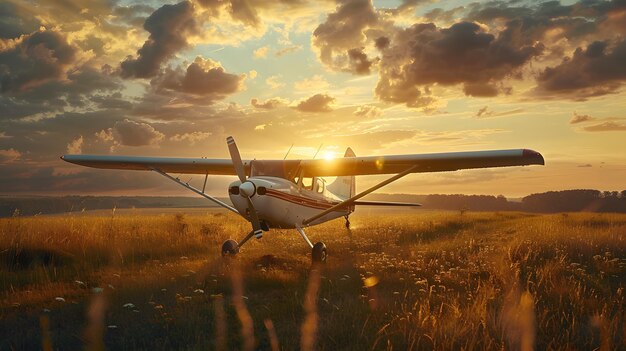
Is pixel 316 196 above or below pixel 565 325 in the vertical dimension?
above

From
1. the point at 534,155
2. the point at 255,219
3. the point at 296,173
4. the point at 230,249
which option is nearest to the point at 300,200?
the point at 296,173

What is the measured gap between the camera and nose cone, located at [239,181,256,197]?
9.90 meters

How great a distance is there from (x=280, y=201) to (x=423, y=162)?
368 cm

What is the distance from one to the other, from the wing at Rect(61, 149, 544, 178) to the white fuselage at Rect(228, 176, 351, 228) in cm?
56

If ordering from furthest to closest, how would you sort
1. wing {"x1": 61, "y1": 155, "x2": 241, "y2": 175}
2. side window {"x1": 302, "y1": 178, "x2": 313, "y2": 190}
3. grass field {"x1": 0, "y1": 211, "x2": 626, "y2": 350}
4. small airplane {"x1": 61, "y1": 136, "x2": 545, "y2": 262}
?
wing {"x1": 61, "y1": 155, "x2": 241, "y2": 175}
side window {"x1": 302, "y1": 178, "x2": 313, "y2": 190}
small airplane {"x1": 61, "y1": 136, "x2": 545, "y2": 262}
grass field {"x1": 0, "y1": 211, "x2": 626, "y2": 350}

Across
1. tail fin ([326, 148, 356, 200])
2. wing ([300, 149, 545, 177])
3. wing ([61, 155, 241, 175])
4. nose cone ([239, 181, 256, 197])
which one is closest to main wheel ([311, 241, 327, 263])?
nose cone ([239, 181, 256, 197])

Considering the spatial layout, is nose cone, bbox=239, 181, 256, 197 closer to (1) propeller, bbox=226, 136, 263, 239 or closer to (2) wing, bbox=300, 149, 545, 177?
(1) propeller, bbox=226, 136, 263, 239

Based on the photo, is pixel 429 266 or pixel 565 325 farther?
pixel 429 266

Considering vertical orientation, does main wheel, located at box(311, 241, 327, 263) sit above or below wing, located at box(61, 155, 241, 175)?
below

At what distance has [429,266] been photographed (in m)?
8.69

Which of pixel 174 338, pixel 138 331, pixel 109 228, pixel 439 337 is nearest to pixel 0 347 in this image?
pixel 138 331

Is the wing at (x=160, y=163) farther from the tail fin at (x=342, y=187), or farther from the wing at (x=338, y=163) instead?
the tail fin at (x=342, y=187)

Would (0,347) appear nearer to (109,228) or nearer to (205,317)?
(205,317)

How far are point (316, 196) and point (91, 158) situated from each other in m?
7.58
